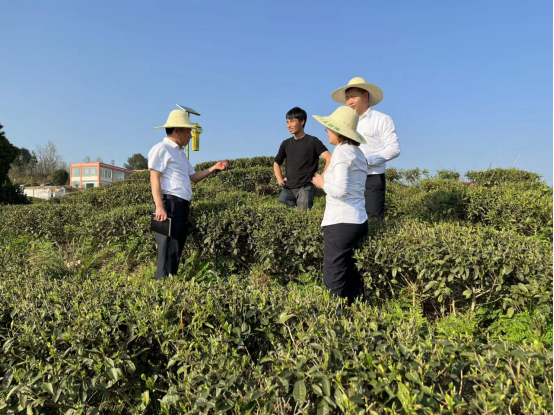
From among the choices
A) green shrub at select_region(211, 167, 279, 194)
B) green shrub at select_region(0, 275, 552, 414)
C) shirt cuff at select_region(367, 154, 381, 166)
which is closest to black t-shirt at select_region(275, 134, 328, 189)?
shirt cuff at select_region(367, 154, 381, 166)

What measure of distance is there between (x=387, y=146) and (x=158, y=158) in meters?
2.41

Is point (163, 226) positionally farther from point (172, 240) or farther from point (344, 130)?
point (344, 130)

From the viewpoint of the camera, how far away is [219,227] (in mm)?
4199

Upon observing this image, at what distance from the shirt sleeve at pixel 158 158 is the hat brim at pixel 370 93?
2036mm

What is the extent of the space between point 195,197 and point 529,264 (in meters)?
5.70

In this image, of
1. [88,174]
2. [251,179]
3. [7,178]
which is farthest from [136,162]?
[251,179]

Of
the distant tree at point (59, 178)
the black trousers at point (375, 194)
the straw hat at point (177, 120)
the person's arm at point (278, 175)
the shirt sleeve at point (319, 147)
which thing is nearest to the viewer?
the straw hat at point (177, 120)

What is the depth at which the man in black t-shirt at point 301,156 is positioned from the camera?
4.43m

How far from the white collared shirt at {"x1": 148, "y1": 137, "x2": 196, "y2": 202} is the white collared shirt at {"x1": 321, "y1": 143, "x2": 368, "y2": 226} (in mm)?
1665

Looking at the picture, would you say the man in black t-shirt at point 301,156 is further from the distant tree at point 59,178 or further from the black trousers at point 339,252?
the distant tree at point 59,178

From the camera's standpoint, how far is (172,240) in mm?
3654

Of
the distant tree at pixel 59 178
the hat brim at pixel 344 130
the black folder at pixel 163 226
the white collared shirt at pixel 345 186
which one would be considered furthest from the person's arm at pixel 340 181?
the distant tree at pixel 59 178

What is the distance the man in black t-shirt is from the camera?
4.43 m

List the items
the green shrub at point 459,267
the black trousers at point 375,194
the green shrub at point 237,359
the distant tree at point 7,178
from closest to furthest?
the green shrub at point 237,359
the green shrub at point 459,267
the black trousers at point 375,194
the distant tree at point 7,178
